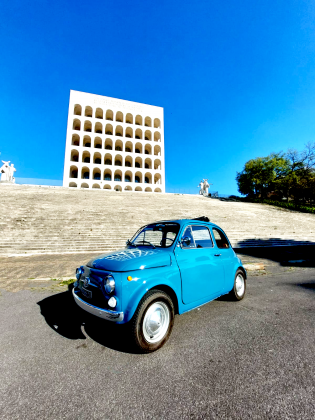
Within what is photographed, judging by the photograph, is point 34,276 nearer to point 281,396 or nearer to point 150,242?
point 150,242

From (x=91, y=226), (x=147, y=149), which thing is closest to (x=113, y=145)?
(x=147, y=149)

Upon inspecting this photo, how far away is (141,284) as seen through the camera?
2.38 metres

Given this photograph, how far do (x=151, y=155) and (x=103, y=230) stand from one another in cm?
4192

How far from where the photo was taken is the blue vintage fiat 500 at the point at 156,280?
7.57ft

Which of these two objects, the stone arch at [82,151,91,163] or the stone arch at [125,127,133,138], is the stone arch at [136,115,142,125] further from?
the stone arch at [82,151,91,163]

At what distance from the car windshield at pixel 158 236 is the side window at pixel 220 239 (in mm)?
1060

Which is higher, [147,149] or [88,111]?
[88,111]

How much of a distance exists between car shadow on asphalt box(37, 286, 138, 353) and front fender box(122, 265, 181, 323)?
26 centimetres

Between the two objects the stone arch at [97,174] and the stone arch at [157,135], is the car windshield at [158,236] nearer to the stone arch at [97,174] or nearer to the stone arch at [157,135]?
the stone arch at [97,174]

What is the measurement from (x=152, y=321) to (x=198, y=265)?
1130 mm

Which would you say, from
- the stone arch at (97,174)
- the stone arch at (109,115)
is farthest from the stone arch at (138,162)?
the stone arch at (109,115)

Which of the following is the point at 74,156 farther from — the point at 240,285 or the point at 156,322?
the point at 156,322

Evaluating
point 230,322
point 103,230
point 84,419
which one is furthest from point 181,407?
point 103,230

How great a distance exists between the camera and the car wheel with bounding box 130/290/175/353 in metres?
2.28
